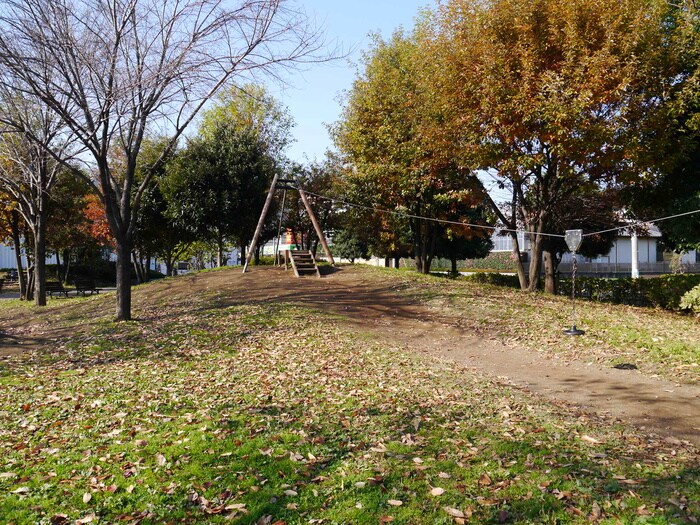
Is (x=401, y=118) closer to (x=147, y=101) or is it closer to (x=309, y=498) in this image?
(x=147, y=101)

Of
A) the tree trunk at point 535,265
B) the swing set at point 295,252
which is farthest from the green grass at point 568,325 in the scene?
the swing set at point 295,252

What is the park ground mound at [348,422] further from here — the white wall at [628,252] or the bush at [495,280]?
the white wall at [628,252]

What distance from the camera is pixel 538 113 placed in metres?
13.5

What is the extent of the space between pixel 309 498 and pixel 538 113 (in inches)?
471

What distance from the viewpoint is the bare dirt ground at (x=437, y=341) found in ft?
21.6

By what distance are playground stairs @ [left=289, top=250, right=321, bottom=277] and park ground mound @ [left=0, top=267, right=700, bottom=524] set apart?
280 inches

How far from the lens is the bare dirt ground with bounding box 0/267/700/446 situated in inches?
259

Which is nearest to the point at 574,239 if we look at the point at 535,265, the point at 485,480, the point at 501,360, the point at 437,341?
the point at 501,360

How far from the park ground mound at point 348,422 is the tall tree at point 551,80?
4672mm

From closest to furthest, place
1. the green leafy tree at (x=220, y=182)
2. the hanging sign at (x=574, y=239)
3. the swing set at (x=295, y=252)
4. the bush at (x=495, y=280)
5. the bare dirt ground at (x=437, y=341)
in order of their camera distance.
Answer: the bare dirt ground at (x=437, y=341), the hanging sign at (x=574, y=239), the swing set at (x=295, y=252), the bush at (x=495, y=280), the green leafy tree at (x=220, y=182)

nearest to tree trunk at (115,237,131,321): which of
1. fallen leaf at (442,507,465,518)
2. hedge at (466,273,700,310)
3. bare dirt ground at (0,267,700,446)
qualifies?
bare dirt ground at (0,267,700,446)

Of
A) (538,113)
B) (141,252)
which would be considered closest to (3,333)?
(538,113)

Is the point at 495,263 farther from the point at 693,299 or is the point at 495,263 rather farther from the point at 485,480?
the point at 485,480

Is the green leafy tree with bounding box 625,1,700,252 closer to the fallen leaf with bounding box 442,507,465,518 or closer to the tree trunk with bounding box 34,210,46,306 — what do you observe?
the fallen leaf with bounding box 442,507,465,518
